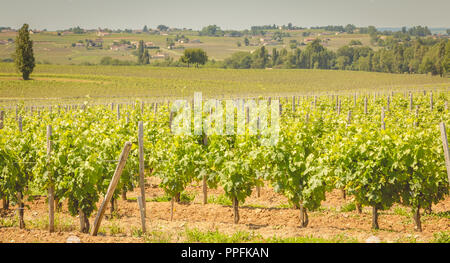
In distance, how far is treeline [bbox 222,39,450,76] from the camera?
3625 inches

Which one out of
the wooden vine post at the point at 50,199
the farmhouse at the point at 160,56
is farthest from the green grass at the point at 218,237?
the farmhouse at the point at 160,56

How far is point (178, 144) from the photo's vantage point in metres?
10.4

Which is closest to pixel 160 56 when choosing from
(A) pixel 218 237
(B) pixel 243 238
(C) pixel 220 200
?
(C) pixel 220 200

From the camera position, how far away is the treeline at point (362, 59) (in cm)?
9207

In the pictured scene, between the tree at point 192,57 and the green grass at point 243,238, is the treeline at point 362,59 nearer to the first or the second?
the tree at point 192,57

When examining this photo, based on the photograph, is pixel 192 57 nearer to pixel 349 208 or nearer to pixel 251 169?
pixel 349 208

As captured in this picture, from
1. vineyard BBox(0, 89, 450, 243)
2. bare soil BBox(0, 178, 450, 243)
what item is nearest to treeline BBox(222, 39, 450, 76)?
bare soil BBox(0, 178, 450, 243)

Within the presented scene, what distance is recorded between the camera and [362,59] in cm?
11588

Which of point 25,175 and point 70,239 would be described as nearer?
point 70,239

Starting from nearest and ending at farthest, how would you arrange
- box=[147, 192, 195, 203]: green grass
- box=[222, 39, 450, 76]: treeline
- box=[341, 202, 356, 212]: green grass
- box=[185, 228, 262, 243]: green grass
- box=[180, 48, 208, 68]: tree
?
box=[185, 228, 262, 243]: green grass, box=[341, 202, 356, 212]: green grass, box=[147, 192, 195, 203]: green grass, box=[222, 39, 450, 76]: treeline, box=[180, 48, 208, 68]: tree

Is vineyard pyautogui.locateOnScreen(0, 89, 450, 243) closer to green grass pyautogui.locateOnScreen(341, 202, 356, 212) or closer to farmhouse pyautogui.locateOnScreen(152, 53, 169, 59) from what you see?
green grass pyautogui.locateOnScreen(341, 202, 356, 212)
